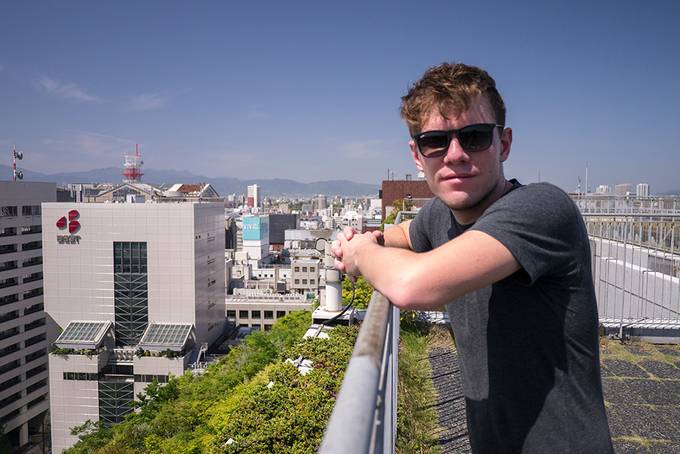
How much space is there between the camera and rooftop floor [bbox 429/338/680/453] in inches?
102

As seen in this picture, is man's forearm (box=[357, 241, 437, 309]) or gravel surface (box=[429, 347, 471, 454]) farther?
gravel surface (box=[429, 347, 471, 454])

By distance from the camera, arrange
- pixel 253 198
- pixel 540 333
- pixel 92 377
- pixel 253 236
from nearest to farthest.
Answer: pixel 540 333, pixel 92 377, pixel 253 236, pixel 253 198

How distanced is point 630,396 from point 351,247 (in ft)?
9.15

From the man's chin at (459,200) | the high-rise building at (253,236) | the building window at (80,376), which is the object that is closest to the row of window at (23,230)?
the building window at (80,376)

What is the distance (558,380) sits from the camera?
1.03 m

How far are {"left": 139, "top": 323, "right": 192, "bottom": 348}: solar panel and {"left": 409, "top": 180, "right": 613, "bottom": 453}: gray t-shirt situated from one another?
27.8 m

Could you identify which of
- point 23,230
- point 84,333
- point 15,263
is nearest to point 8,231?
point 23,230

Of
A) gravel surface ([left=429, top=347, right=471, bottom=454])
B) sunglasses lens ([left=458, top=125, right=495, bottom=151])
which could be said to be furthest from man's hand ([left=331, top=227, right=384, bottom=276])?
gravel surface ([left=429, top=347, right=471, bottom=454])

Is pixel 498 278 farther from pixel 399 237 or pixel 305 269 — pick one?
pixel 305 269

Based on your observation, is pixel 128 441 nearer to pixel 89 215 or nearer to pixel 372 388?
pixel 372 388

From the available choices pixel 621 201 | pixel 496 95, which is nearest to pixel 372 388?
pixel 496 95

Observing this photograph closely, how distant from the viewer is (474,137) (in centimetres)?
117

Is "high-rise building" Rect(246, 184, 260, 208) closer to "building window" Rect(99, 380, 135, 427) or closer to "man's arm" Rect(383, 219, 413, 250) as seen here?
"building window" Rect(99, 380, 135, 427)

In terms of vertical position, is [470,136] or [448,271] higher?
[470,136]
